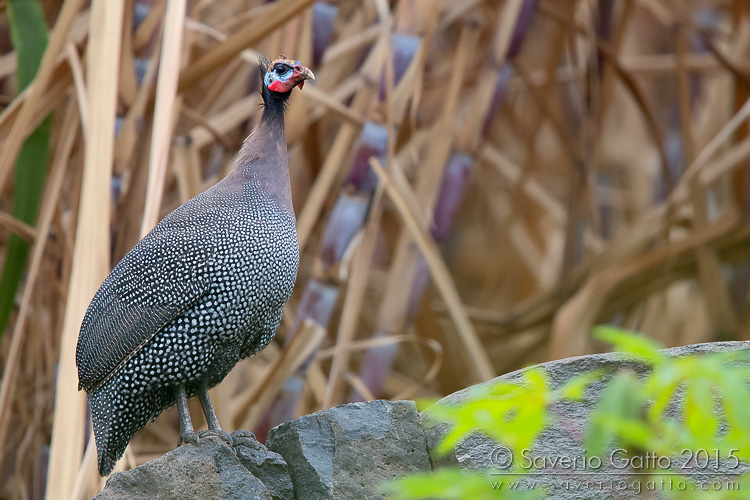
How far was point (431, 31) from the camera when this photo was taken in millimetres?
2996

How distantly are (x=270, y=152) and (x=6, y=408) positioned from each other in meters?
0.94

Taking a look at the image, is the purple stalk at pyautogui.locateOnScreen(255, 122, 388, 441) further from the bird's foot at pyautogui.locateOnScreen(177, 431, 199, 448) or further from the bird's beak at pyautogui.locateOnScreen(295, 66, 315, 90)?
the bird's foot at pyautogui.locateOnScreen(177, 431, 199, 448)

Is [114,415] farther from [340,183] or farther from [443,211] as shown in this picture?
[443,211]

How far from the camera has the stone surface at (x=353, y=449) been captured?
1.90 m

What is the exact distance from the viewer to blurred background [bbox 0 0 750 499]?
2.27 metres

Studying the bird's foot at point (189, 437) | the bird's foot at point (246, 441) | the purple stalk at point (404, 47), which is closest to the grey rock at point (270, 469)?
the bird's foot at point (246, 441)

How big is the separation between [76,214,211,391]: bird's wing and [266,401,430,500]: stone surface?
15.6 inches

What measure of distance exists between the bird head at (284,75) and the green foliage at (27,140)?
78 cm

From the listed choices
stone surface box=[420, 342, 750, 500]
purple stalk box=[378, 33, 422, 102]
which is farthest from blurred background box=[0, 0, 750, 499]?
stone surface box=[420, 342, 750, 500]

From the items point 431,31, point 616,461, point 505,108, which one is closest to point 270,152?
point 431,31

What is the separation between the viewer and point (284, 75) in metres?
2.31

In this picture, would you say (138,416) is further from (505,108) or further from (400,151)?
(505,108)

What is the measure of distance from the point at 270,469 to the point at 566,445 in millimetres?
611

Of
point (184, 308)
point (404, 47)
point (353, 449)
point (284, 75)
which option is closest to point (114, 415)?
point (184, 308)
